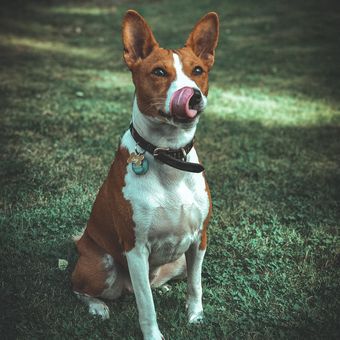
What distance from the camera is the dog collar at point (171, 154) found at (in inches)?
108

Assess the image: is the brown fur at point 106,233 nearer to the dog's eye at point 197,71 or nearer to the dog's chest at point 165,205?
the dog's chest at point 165,205

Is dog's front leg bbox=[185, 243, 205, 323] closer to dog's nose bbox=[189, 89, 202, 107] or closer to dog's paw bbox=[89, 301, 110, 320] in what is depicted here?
dog's paw bbox=[89, 301, 110, 320]

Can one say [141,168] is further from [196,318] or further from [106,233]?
[196,318]

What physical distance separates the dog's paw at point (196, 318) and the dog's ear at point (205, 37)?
164 centimetres

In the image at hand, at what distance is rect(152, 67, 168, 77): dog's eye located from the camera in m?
2.72

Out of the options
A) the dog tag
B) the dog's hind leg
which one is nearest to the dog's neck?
the dog tag

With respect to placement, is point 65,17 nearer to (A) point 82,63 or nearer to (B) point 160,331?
(A) point 82,63

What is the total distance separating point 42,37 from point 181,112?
10.9m

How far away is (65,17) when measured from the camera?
50.1 ft

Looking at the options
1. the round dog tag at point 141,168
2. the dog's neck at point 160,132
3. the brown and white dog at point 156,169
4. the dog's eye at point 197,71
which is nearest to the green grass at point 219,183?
the brown and white dog at point 156,169

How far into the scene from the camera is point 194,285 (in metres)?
3.16

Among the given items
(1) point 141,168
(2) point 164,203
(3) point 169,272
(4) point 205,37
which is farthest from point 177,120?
(3) point 169,272

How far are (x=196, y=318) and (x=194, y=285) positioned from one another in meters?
0.22

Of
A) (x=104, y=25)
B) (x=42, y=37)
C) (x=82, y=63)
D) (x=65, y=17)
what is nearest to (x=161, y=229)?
(x=82, y=63)
